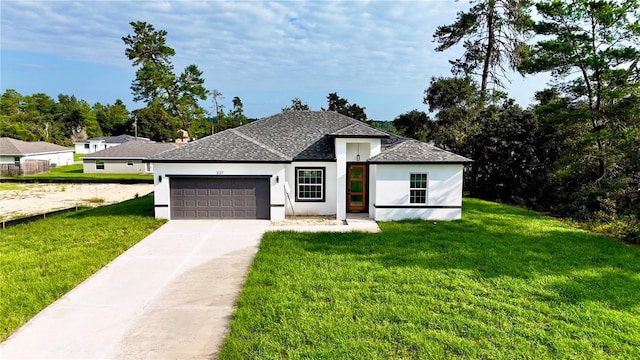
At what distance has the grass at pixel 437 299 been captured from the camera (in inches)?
226

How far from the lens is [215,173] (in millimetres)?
15023

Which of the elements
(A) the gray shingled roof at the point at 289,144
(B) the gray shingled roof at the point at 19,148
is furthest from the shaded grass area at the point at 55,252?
(B) the gray shingled roof at the point at 19,148

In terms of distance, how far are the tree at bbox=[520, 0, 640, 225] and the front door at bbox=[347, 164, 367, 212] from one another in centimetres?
944

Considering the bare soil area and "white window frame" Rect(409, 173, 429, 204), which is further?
the bare soil area

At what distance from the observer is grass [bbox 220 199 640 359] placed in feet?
18.8

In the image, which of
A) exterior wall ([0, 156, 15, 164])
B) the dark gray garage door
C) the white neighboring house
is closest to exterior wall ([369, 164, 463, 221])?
the dark gray garage door

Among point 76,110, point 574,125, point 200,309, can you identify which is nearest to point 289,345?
point 200,309

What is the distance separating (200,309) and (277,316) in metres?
1.57

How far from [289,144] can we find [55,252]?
9.56 m

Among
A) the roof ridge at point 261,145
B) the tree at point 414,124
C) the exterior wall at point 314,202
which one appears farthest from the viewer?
the tree at point 414,124

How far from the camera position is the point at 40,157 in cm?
4306

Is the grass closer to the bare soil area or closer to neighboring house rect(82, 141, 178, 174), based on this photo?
the bare soil area

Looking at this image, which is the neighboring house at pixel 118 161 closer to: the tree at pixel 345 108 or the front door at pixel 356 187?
the tree at pixel 345 108

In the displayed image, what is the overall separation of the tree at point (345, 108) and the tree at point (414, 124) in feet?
28.8
